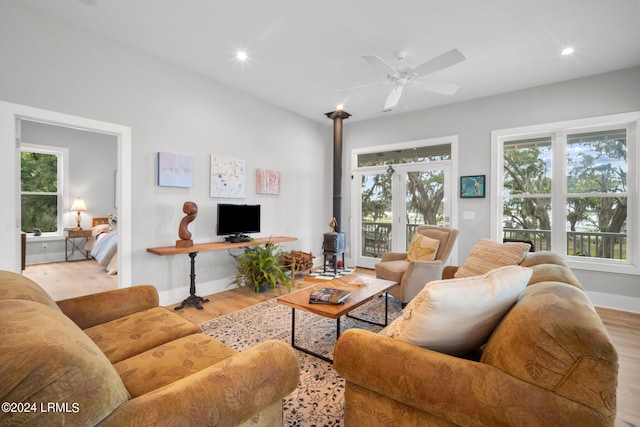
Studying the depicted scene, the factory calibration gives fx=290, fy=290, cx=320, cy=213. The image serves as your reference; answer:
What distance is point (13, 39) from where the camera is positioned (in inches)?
95.2

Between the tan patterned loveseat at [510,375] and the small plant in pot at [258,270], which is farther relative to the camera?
the small plant in pot at [258,270]

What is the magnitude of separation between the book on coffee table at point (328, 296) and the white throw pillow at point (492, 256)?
3.71ft

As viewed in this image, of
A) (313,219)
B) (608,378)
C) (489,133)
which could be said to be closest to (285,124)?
(313,219)

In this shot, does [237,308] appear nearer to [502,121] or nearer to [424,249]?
[424,249]

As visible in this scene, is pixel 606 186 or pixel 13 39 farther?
pixel 606 186

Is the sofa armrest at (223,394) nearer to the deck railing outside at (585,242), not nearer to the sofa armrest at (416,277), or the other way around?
the sofa armrest at (416,277)

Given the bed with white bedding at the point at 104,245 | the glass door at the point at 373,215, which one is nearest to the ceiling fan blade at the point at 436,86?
the glass door at the point at 373,215

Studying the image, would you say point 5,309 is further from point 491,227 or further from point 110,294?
point 491,227

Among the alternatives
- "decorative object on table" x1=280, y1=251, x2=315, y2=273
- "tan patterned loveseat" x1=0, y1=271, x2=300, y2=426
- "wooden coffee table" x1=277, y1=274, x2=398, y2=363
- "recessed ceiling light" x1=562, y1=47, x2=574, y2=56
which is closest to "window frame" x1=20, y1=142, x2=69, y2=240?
"decorative object on table" x1=280, y1=251, x2=315, y2=273

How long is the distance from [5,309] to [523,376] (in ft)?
5.41

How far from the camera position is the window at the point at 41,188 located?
5.52m

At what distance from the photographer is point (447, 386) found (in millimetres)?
1013

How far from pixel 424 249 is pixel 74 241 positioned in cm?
671

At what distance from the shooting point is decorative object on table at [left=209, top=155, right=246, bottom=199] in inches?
154
